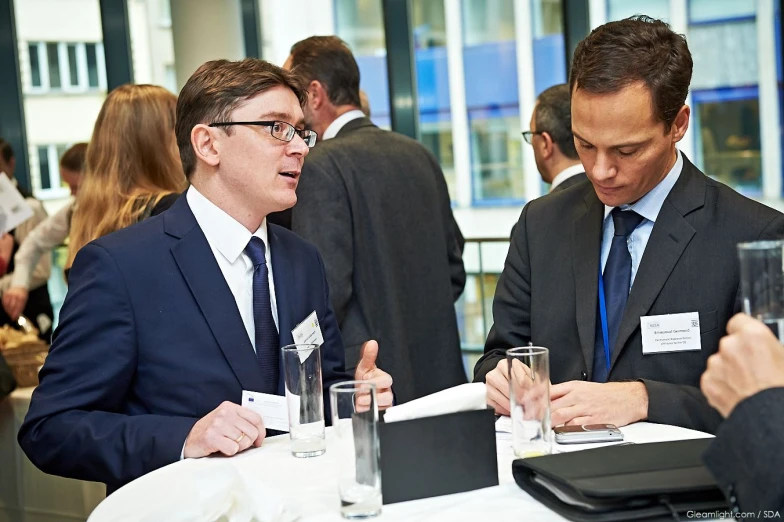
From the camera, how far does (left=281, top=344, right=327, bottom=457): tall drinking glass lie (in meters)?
1.96

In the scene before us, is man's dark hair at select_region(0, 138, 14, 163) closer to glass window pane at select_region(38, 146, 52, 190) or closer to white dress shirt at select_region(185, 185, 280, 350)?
glass window pane at select_region(38, 146, 52, 190)

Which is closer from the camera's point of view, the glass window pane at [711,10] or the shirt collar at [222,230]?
the shirt collar at [222,230]

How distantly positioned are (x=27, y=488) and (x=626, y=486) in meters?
3.46

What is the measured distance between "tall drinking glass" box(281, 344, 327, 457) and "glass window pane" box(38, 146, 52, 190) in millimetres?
6357

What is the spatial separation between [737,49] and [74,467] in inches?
238

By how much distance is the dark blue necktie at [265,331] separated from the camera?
7.62ft

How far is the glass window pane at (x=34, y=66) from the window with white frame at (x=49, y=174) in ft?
1.79

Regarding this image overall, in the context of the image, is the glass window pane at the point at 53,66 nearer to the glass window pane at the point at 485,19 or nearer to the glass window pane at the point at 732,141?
the glass window pane at the point at 485,19

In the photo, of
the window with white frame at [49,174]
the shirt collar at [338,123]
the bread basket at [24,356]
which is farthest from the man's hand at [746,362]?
the window with white frame at [49,174]

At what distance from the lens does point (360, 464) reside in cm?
158

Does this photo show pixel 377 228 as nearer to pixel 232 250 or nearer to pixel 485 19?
pixel 232 250

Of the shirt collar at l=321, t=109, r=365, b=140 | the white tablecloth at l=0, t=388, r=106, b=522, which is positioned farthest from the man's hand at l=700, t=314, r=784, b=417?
the white tablecloth at l=0, t=388, r=106, b=522

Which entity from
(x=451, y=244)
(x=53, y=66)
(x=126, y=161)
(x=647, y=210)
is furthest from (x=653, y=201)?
(x=53, y=66)

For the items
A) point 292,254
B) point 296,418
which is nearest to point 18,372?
point 292,254
